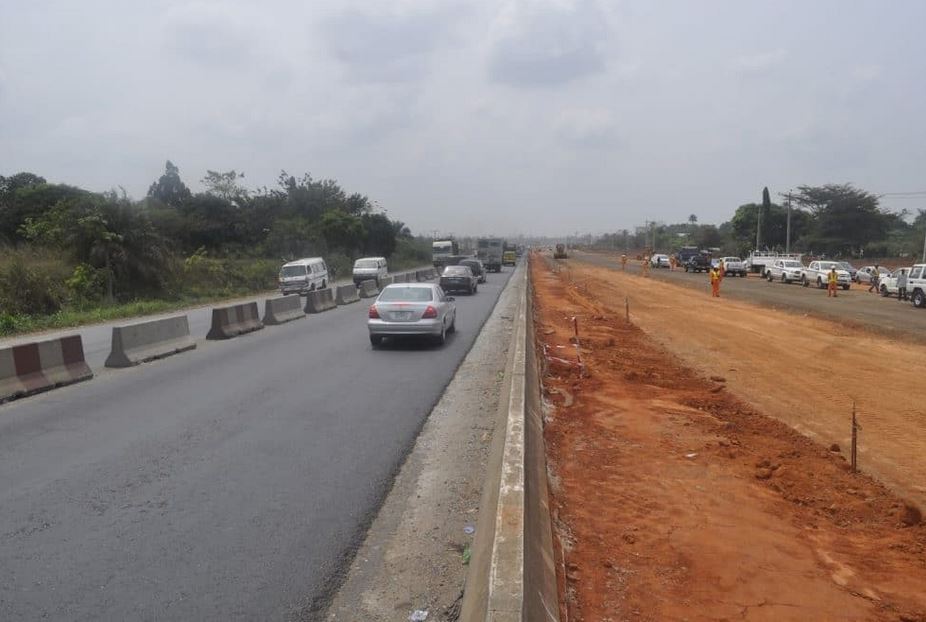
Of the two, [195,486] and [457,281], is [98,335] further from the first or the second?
[457,281]

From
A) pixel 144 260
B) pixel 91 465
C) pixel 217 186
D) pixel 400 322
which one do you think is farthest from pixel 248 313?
pixel 217 186

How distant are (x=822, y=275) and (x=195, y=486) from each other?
152 ft

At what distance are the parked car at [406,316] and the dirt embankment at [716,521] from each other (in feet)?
18.8

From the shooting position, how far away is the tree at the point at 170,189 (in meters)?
68.4

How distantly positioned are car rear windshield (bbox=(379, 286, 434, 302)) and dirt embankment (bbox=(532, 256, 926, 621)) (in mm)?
6367

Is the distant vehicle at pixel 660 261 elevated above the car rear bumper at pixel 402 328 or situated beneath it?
situated beneath

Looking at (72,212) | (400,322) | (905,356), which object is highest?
(72,212)

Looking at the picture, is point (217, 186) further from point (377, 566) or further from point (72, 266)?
point (377, 566)

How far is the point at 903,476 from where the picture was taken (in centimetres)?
786

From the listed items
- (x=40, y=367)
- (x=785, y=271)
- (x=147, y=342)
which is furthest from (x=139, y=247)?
(x=785, y=271)

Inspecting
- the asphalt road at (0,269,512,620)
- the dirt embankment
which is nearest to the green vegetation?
the asphalt road at (0,269,512,620)

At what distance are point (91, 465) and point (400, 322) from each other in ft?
31.4

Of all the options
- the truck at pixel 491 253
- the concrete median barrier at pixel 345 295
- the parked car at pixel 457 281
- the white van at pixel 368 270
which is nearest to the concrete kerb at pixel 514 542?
the concrete median barrier at pixel 345 295

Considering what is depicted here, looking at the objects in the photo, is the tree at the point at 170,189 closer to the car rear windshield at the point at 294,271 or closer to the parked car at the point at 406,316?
the car rear windshield at the point at 294,271
